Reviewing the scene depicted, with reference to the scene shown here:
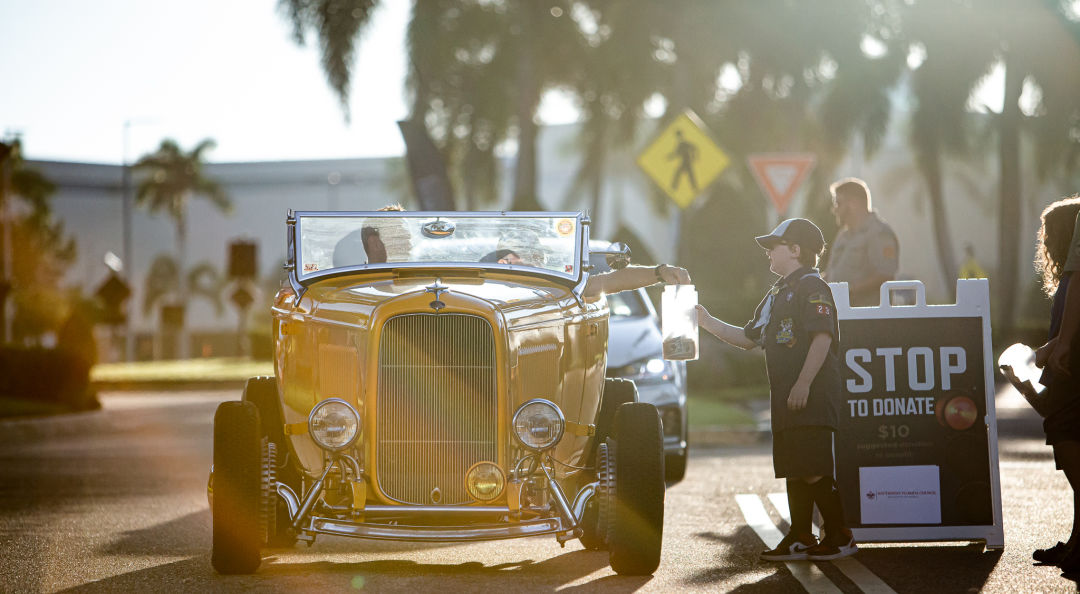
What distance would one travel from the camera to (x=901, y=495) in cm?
809

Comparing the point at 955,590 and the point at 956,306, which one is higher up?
the point at 956,306

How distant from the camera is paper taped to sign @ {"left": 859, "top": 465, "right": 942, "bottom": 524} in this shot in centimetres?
806

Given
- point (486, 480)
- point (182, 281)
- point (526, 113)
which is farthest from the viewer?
→ point (182, 281)

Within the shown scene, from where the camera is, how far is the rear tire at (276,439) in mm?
7398

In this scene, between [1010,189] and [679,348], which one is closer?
[679,348]

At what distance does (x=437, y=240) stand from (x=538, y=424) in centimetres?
162

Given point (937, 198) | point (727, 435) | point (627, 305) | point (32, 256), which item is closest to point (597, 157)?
point (937, 198)

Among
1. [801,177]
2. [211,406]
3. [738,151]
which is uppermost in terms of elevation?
[738,151]

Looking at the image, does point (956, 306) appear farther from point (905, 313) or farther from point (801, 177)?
point (801, 177)

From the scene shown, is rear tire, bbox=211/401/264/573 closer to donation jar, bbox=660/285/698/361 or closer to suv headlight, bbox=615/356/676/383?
donation jar, bbox=660/285/698/361

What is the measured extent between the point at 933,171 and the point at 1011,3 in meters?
7.30

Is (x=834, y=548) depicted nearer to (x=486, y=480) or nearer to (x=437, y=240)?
(x=486, y=480)

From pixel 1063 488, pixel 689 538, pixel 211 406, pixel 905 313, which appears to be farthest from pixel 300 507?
pixel 211 406

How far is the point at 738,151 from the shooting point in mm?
46719
